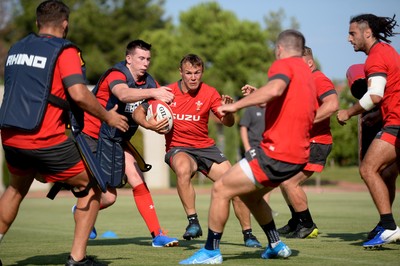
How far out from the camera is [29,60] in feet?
23.7

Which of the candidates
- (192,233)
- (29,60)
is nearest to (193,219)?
(192,233)

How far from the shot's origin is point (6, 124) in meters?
7.19

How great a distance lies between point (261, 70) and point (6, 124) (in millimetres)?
51466

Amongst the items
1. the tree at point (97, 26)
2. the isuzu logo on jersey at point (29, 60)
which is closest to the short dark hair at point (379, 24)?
the isuzu logo on jersey at point (29, 60)

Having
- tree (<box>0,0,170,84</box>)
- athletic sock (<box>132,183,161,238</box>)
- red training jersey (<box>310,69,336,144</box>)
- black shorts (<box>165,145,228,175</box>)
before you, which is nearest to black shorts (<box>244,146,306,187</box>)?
athletic sock (<box>132,183,161,238</box>)

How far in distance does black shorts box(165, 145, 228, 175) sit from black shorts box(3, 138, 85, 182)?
3640 mm

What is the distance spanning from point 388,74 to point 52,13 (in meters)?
4.13

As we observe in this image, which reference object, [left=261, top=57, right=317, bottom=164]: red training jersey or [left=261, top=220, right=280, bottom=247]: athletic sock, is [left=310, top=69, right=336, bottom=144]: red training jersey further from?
[left=261, top=57, right=317, bottom=164]: red training jersey

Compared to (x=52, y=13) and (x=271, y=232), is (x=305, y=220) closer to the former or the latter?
(x=271, y=232)

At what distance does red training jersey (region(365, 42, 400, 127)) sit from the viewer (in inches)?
Result: 359

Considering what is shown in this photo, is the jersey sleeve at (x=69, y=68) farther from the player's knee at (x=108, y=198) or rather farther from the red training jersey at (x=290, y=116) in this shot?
the player's knee at (x=108, y=198)

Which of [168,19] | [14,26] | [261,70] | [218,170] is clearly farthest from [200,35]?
[218,170]

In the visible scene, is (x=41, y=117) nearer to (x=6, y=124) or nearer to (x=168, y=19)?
(x=6, y=124)

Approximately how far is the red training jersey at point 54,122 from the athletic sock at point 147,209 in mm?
3040
